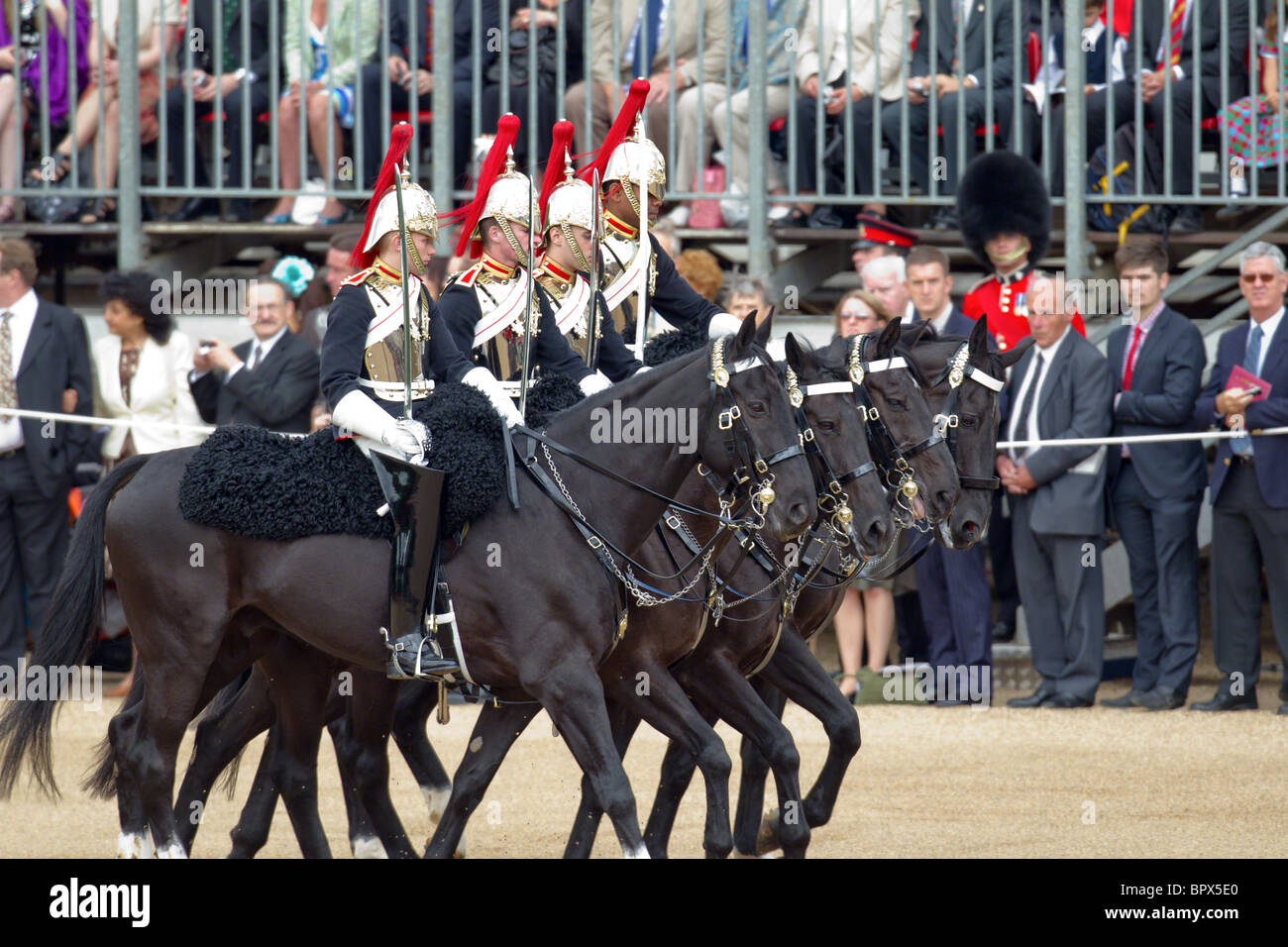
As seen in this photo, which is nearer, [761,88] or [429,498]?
[429,498]

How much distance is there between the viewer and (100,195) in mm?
11453

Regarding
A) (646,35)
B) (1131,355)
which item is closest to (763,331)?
(1131,355)

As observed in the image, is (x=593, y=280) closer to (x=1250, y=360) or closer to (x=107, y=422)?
(x=107, y=422)

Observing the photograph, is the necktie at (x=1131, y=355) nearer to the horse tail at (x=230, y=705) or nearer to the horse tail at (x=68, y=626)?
the horse tail at (x=230, y=705)

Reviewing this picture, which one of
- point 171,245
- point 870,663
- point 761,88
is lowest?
point 870,663

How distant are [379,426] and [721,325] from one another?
6.02 ft

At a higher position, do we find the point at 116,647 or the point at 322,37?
the point at 322,37

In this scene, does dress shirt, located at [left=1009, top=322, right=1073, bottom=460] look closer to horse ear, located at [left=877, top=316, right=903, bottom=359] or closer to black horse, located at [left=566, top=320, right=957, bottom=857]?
black horse, located at [left=566, top=320, right=957, bottom=857]

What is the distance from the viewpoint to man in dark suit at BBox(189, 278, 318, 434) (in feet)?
32.2

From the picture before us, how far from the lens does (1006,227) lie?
33.3 feet

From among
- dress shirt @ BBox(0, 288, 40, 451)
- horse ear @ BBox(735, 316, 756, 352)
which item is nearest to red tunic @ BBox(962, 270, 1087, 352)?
horse ear @ BBox(735, 316, 756, 352)

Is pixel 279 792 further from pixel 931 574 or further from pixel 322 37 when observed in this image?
pixel 322 37
